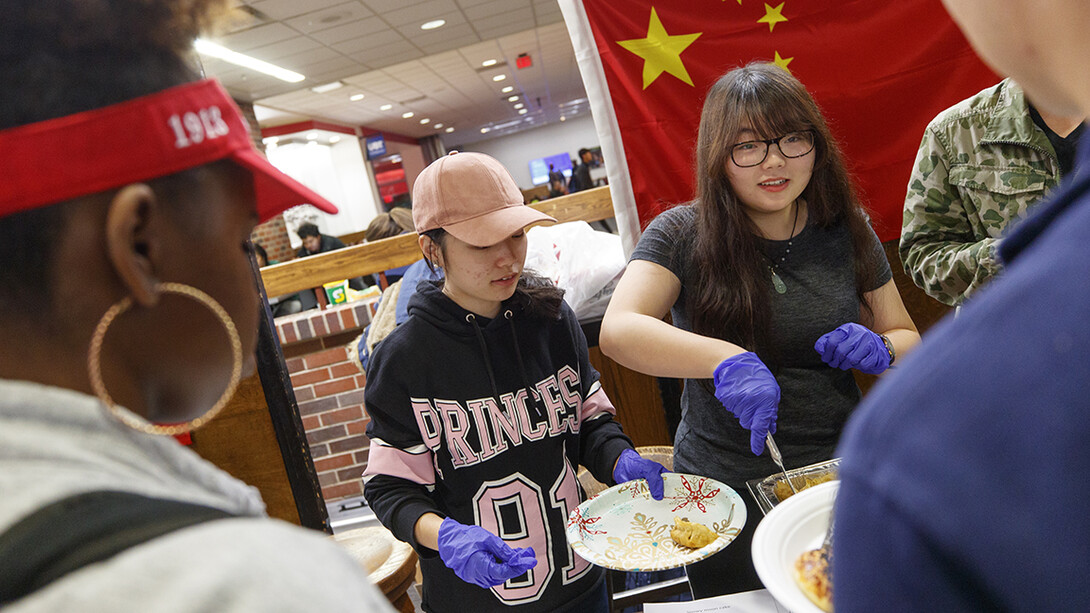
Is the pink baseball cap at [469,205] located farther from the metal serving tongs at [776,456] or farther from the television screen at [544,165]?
the television screen at [544,165]

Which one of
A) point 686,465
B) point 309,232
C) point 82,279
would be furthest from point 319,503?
point 309,232

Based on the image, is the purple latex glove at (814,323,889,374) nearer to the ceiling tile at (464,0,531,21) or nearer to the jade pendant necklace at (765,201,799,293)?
the jade pendant necklace at (765,201,799,293)

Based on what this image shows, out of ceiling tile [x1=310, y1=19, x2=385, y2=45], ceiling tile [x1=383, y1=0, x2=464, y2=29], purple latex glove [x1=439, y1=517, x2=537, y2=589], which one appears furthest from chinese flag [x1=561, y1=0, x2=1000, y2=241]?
ceiling tile [x1=310, y1=19, x2=385, y2=45]

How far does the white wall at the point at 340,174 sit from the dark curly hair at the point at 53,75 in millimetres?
14512

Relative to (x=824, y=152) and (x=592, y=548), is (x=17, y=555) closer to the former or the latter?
(x=592, y=548)

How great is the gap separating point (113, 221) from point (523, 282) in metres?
1.33

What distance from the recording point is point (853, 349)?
5.08 ft

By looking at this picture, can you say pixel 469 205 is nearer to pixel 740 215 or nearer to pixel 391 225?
pixel 740 215

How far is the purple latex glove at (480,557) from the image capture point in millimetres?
1289

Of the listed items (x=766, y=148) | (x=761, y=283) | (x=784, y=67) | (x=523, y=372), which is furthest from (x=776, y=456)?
(x=784, y=67)

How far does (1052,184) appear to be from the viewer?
71.6 inches

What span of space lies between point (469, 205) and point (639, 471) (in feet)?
2.35

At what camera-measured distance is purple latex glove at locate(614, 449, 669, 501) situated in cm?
143

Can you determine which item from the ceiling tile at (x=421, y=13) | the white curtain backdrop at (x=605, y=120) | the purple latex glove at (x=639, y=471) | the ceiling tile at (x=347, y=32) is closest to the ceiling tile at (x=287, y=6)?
the ceiling tile at (x=347, y=32)
